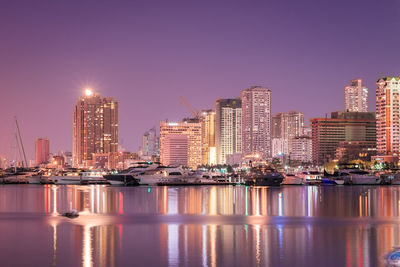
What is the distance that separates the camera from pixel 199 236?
45.3 m

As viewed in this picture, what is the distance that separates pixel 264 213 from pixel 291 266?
29308 mm

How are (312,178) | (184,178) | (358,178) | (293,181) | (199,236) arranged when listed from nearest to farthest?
(199,236) < (293,181) < (358,178) < (184,178) < (312,178)

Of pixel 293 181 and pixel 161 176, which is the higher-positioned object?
pixel 161 176

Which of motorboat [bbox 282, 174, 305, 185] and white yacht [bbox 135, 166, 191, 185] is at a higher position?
white yacht [bbox 135, 166, 191, 185]

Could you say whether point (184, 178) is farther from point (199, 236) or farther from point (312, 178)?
point (199, 236)

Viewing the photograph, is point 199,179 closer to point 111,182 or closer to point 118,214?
point 111,182

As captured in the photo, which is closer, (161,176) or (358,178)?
(161,176)

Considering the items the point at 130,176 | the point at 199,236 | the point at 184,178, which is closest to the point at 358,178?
the point at 184,178

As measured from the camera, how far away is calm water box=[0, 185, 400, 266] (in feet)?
119

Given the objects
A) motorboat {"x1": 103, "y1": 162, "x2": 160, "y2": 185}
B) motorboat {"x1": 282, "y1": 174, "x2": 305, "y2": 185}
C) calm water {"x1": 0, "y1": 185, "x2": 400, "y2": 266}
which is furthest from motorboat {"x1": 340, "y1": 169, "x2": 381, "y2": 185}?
calm water {"x1": 0, "y1": 185, "x2": 400, "y2": 266}

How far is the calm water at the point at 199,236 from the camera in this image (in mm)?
36375

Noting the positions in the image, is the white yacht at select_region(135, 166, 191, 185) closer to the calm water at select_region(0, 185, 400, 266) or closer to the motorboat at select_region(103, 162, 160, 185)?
the motorboat at select_region(103, 162, 160, 185)

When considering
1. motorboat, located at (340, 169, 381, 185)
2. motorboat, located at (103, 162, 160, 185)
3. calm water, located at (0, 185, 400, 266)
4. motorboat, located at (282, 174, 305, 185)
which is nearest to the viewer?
calm water, located at (0, 185, 400, 266)

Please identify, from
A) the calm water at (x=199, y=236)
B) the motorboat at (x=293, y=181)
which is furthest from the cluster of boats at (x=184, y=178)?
the calm water at (x=199, y=236)
